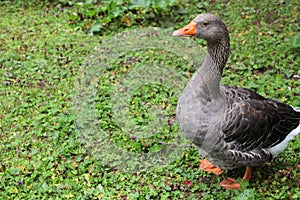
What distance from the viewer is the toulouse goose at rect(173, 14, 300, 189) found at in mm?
4332

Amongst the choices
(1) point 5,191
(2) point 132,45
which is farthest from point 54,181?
(2) point 132,45

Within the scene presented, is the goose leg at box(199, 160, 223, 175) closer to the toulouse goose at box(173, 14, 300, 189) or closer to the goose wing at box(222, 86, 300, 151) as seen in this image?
the toulouse goose at box(173, 14, 300, 189)

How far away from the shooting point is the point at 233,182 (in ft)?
15.9

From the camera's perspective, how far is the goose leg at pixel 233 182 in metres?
4.77

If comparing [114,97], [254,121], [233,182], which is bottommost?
[233,182]

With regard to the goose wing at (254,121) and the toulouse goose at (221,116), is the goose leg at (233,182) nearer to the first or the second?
the toulouse goose at (221,116)

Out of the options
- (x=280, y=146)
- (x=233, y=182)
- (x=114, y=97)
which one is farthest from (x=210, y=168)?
(x=114, y=97)

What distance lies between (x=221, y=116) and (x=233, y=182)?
0.92 m

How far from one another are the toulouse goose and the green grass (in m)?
0.49

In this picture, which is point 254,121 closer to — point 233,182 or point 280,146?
point 280,146

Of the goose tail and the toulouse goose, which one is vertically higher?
the toulouse goose

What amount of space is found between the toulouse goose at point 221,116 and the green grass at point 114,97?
19.3 inches

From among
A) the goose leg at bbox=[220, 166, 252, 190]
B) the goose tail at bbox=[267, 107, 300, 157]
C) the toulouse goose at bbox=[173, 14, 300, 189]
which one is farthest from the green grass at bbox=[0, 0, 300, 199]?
the toulouse goose at bbox=[173, 14, 300, 189]

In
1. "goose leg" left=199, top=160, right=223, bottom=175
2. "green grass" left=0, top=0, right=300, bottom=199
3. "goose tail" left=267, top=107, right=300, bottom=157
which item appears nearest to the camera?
"goose tail" left=267, top=107, right=300, bottom=157
